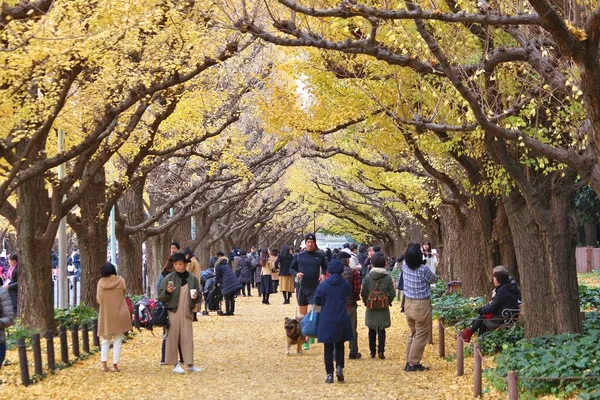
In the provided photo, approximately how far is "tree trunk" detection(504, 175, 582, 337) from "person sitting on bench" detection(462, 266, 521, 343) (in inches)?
25.5

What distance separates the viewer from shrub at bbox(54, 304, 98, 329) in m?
18.7

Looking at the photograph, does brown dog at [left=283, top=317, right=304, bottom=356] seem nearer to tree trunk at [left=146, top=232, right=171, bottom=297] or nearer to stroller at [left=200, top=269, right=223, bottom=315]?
stroller at [left=200, top=269, right=223, bottom=315]

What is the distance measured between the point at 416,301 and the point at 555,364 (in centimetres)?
325

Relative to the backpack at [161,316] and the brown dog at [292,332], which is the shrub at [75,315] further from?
the backpack at [161,316]

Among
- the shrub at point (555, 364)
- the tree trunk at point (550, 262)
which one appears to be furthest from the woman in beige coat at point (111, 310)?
the tree trunk at point (550, 262)

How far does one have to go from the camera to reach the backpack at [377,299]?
569 inches

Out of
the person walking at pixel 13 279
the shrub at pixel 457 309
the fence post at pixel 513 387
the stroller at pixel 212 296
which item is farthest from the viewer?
the stroller at pixel 212 296

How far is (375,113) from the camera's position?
Result: 16422 millimetres

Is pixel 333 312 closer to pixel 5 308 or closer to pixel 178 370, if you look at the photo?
pixel 178 370

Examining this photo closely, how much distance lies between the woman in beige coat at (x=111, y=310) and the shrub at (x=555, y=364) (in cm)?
532

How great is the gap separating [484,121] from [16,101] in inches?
309

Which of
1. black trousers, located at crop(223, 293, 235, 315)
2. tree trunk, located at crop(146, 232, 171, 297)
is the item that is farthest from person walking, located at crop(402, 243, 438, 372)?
tree trunk, located at crop(146, 232, 171, 297)

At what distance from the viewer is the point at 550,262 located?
13.4 metres

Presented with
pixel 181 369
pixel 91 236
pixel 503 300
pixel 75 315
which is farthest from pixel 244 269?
pixel 181 369
